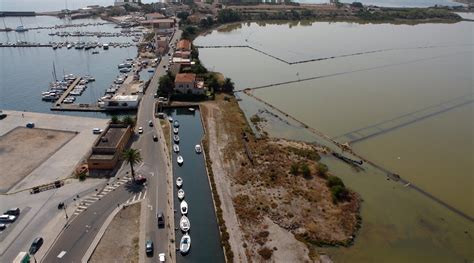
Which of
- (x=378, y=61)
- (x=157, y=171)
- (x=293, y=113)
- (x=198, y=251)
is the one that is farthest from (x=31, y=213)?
(x=378, y=61)

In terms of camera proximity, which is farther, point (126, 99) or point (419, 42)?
point (419, 42)

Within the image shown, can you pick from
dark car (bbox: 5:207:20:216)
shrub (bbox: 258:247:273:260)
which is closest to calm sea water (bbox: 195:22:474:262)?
shrub (bbox: 258:247:273:260)

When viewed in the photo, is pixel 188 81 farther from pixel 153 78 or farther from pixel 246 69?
pixel 246 69

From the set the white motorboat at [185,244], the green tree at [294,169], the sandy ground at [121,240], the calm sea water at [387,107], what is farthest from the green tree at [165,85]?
the white motorboat at [185,244]

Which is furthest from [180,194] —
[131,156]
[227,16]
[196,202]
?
[227,16]

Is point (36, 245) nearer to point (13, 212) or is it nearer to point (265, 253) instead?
point (13, 212)

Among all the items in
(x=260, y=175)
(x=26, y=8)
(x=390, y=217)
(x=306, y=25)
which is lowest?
(x=390, y=217)

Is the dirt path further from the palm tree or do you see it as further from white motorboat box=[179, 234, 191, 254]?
→ the palm tree

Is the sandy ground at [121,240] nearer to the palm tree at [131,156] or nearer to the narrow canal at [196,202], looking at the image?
the narrow canal at [196,202]
